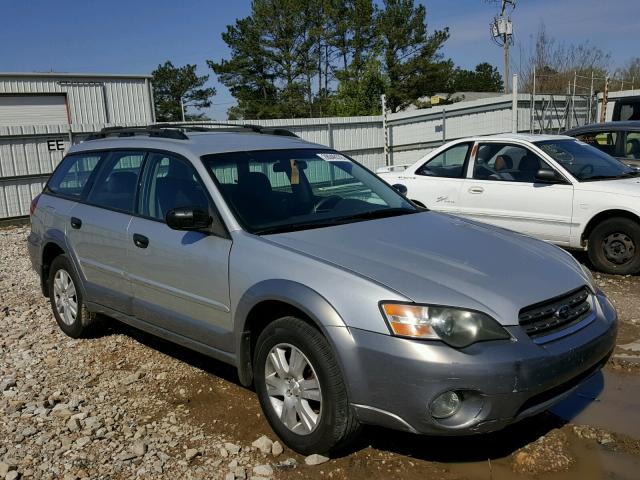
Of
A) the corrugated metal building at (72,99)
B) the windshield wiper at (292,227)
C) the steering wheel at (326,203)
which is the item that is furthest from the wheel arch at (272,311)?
the corrugated metal building at (72,99)

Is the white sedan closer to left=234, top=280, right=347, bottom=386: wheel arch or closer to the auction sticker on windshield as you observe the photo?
the auction sticker on windshield

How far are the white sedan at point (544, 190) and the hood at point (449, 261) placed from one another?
332cm

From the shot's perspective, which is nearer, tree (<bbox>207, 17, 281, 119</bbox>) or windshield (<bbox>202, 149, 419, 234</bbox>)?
windshield (<bbox>202, 149, 419, 234</bbox>)

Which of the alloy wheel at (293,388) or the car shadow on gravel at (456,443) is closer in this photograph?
the alloy wheel at (293,388)

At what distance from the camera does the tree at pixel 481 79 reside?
216 feet

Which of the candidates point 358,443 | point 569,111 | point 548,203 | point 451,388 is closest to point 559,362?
point 451,388

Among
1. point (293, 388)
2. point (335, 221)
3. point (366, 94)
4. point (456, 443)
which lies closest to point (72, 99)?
point (366, 94)

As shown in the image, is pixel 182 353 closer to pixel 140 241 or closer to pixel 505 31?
pixel 140 241

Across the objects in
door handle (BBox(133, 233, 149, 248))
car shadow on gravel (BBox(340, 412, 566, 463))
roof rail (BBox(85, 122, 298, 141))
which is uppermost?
roof rail (BBox(85, 122, 298, 141))

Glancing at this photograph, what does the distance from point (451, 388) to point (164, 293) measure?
81.1 inches

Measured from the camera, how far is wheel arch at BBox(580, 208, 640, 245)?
6.50 meters

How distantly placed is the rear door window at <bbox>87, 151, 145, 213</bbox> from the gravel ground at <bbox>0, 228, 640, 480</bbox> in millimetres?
1262

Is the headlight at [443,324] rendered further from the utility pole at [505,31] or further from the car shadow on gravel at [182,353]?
the utility pole at [505,31]

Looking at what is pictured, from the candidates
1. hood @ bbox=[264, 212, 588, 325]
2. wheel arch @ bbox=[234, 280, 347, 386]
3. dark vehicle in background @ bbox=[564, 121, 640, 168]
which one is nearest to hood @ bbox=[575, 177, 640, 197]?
dark vehicle in background @ bbox=[564, 121, 640, 168]
